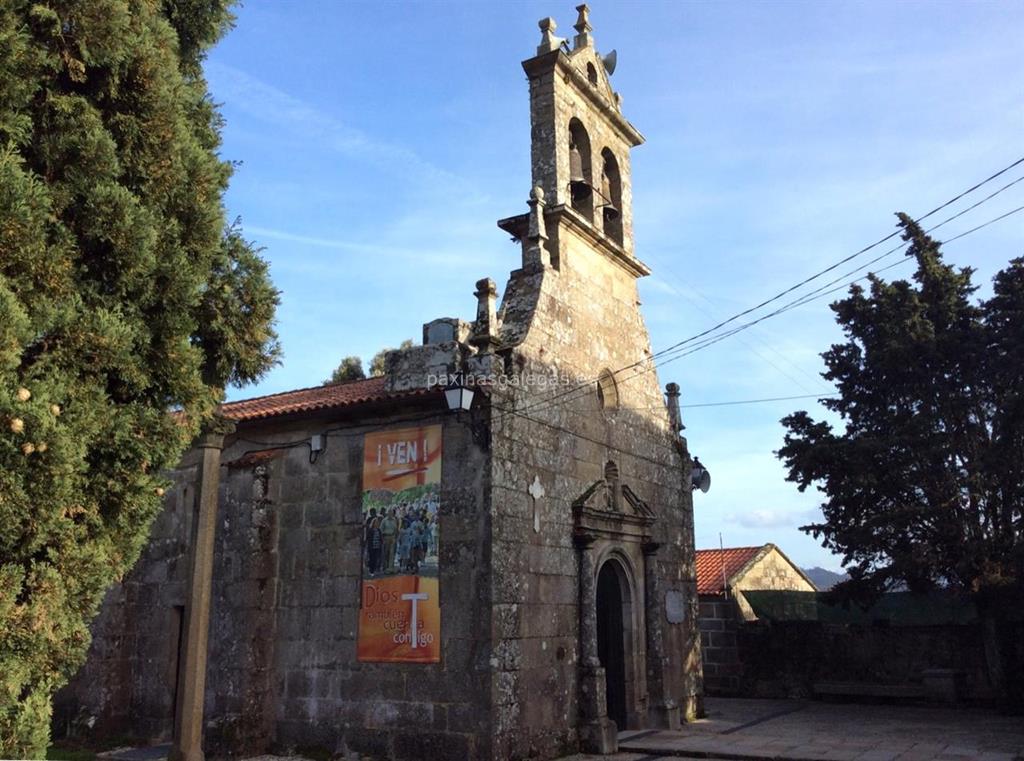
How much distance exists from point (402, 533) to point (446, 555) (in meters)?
0.69

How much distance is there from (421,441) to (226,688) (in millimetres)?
4050

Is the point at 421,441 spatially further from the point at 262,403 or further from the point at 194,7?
the point at 194,7

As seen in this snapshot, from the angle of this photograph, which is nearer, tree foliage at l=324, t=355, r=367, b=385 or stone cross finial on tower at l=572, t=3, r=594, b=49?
stone cross finial on tower at l=572, t=3, r=594, b=49

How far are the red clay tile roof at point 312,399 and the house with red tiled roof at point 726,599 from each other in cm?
879

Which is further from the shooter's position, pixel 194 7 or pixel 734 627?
pixel 734 627

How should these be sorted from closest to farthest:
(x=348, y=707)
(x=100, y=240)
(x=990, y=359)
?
(x=100, y=240) → (x=348, y=707) → (x=990, y=359)

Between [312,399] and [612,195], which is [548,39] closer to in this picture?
[612,195]

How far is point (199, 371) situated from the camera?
6.74 metres

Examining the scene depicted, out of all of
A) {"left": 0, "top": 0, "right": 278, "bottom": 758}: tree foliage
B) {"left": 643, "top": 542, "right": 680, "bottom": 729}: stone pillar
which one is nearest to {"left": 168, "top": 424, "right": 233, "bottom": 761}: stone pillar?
{"left": 0, "top": 0, "right": 278, "bottom": 758}: tree foliage

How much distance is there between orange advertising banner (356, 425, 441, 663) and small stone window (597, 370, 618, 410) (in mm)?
3263

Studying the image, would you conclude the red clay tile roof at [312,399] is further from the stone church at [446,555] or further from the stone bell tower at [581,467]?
the stone bell tower at [581,467]

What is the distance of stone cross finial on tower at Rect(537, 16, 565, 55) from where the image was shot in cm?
1298

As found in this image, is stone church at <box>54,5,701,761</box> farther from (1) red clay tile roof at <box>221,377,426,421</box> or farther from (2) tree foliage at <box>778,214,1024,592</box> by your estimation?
(2) tree foliage at <box>778,214,1024,592</box>

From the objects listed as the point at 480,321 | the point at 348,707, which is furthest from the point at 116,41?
the point at 348,707
